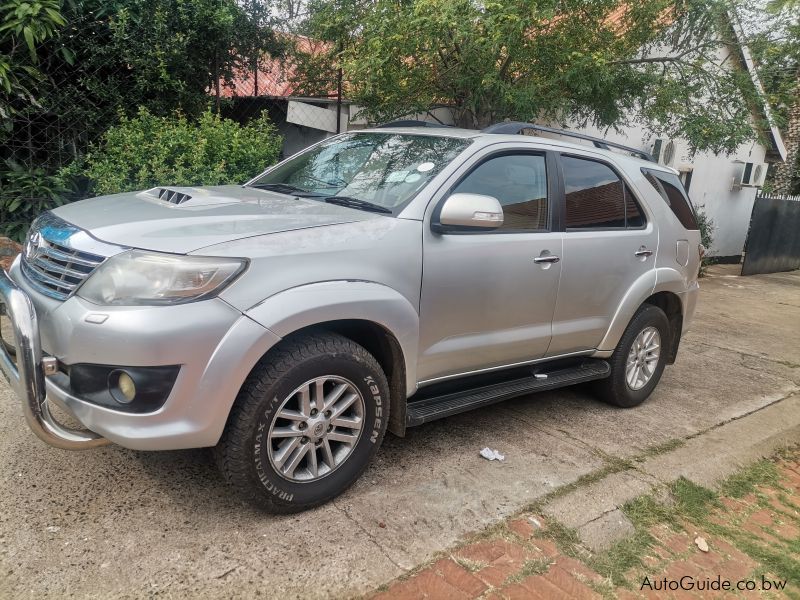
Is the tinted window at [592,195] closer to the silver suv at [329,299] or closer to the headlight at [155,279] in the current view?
the silver suv at [329,299]

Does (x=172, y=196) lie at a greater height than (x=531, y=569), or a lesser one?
greater

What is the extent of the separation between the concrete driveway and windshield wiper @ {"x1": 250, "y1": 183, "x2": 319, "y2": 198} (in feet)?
5.02

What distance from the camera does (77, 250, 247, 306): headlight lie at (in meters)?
2.49

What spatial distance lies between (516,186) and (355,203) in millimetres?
1038

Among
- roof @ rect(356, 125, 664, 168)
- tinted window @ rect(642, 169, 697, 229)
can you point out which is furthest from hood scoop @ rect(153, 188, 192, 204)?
tinted window @ rect(642, 169, 697, 229)

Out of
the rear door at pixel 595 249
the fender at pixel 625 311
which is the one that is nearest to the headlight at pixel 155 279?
the rear door at pixel 595 249

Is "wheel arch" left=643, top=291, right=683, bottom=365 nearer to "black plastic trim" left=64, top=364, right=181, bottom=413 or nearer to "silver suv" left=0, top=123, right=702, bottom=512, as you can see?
"silver suv" left=0, top=123, right=702, bottom=512

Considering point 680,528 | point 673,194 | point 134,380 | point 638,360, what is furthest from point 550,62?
point 134,380

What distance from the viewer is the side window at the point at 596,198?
4043 mm

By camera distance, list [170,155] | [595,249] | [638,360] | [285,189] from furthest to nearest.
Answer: [170,155], [638,360], [595,249], [285,189]

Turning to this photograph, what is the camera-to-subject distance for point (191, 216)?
2.91m

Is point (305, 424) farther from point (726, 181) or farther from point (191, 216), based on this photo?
point (726, 181)

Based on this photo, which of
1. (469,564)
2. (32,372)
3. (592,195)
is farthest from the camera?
(592,195)

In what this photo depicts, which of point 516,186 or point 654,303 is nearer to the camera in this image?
point 516,186
